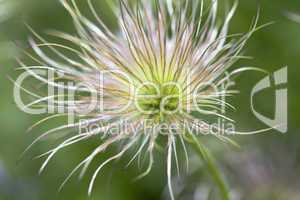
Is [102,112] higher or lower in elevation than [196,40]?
lower

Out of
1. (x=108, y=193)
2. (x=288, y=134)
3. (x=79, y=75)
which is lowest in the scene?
(x=108, y=193)

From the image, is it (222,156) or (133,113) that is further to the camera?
(222,156)

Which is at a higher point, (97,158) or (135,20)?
(135,20)

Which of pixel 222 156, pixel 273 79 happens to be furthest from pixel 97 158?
pixel 273 79

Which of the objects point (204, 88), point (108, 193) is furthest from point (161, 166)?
point (204, 88)

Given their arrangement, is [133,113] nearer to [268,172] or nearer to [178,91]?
[178,91]

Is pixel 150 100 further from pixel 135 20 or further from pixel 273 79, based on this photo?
pixel 273 79
